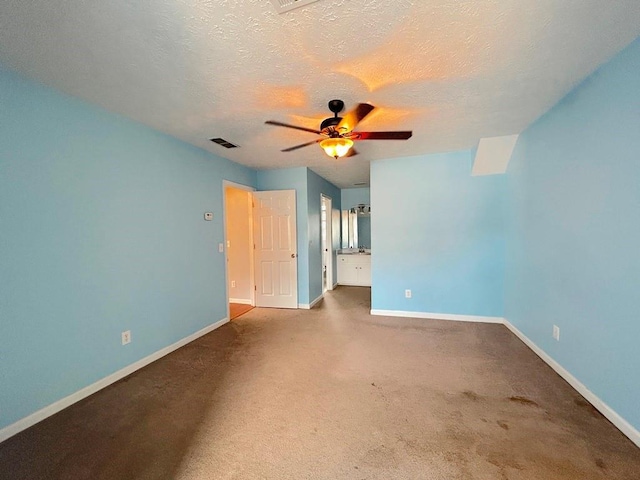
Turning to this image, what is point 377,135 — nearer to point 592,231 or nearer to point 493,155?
point 592,231

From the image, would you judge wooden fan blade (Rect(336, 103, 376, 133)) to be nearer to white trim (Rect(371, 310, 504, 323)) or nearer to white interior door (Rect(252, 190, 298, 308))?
white interior door (Rect(252, 190, 298, 308))

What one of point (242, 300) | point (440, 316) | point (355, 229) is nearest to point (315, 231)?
point (242, 300)

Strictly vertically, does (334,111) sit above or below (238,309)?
above

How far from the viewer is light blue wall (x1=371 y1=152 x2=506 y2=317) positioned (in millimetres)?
3658

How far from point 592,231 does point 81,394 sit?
4.10m

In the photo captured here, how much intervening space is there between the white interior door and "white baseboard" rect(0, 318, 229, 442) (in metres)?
1.64

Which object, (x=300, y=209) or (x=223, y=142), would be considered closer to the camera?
(x=223, y=142)

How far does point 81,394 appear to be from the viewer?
209 cm

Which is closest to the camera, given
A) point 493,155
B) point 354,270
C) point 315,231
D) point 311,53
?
point 311,53

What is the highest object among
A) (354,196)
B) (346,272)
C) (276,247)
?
(354,196)

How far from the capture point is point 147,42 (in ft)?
4.94

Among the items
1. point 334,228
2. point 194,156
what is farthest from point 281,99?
point 334,228

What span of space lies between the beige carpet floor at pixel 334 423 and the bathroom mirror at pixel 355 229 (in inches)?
158

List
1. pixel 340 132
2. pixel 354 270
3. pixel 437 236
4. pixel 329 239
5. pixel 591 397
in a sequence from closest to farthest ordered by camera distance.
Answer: pixel 591 397
pixel 340 132
pixel 437 236
pixel 329 239
pixel 354 270
